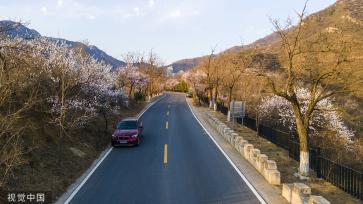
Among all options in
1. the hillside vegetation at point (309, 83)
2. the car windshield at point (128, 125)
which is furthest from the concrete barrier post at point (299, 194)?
the car windshield at point (128, 125)

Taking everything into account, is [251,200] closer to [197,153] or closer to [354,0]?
[197,153]

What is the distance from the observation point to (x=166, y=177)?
14.3 meters

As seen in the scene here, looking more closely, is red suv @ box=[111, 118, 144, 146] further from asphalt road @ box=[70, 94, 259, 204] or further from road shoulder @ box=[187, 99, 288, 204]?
road shoulder @ box=[187, 99, 288, 204]

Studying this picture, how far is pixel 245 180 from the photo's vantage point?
13.9 m

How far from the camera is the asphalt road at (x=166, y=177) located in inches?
461

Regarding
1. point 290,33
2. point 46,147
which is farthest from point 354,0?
point 46,147

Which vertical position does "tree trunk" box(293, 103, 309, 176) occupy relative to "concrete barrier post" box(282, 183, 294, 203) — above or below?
above

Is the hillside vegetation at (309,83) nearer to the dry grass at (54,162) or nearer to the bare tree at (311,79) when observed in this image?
the bare tree at (311,79)

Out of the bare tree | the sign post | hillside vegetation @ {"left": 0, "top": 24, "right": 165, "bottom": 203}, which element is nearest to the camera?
hillside vegetation @ {"left": 0, "top": 24, "right": 165, "bottom": 203}

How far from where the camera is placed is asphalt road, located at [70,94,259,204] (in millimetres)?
11711

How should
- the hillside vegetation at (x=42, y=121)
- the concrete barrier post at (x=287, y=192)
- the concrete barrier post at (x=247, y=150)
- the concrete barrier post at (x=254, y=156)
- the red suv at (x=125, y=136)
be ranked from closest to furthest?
the hillside vegetation at (x=42, y=121)
the concrete barrier post at (x=287, y=192)
the concrete barrier post at (x=254, y=156)
the concrete barrier post at (x=247, y=150)
the red suv at (x=125, y=136)

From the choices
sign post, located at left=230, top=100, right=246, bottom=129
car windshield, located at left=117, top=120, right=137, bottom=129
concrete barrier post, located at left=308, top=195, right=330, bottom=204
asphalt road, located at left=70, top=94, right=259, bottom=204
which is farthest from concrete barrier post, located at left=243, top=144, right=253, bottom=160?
sign post, located at left=230, top=100, right=246, bottom=129

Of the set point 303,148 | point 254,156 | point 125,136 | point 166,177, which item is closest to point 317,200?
point 303,148

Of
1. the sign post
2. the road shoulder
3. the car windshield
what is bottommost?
the road shoulder
